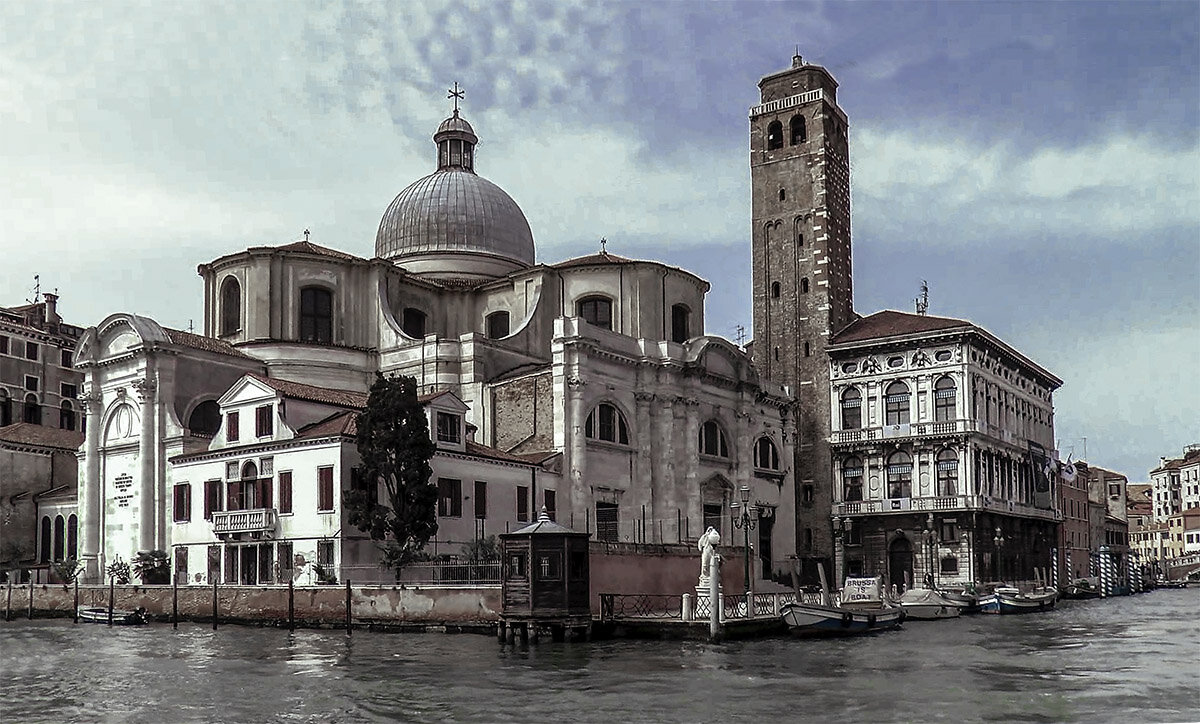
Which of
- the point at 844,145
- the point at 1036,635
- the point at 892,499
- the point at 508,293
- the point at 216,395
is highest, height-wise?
the point at 844,145

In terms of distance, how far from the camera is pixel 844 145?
187 feet

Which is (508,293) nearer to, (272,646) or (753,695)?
(272,646)

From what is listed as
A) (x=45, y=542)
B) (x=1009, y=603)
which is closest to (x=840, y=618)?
(x=1009, y=603)

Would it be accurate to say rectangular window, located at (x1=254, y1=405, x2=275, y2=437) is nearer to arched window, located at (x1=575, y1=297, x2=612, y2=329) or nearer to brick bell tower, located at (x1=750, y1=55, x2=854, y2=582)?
arched window, located at (x1=575, y1=297, x2=612, y2=329)

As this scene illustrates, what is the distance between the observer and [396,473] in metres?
33.5

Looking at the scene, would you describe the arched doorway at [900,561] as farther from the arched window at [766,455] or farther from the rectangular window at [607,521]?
the rectangular window at [607,521]

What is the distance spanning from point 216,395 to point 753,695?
91.6ft

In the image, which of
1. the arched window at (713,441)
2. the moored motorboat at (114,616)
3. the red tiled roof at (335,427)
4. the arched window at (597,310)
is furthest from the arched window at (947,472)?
the moored motorboat at (114,616)

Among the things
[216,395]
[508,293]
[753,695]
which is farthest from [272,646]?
[508,293]

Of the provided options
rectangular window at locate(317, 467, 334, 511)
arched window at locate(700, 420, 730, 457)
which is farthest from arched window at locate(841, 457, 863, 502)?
rectangular window at locate(317, 467, 334, 511)

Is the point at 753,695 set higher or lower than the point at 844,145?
lower

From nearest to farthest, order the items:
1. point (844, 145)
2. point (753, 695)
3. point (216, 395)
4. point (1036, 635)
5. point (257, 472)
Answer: point (753, 695) < point (1036, 635) < point (257, 472) < point (216, 395) < point (844, 145)

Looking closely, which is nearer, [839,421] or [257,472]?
[257,472]

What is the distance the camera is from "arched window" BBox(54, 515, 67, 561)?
46.9 meters
